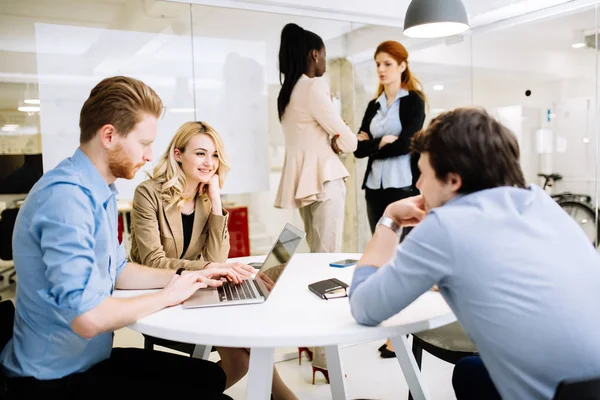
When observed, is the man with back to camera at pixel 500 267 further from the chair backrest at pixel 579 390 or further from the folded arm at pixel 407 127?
the folded arm at pixel 407 127

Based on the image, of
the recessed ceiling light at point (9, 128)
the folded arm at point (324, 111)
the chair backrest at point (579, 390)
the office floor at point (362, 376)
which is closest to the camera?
the chair backrest at point (579, 390)

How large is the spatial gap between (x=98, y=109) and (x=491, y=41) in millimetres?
3592

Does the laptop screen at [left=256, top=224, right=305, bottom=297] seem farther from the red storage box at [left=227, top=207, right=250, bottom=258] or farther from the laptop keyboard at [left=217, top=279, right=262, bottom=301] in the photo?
the red storage box at [left=227, top=207, right=250, bottom=258]

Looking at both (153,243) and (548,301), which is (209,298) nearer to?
(153,243)

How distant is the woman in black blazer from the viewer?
3.24 metres

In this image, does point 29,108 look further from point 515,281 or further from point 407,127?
point 515,281

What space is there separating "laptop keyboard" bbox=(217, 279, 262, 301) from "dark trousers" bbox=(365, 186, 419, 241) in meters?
1.73

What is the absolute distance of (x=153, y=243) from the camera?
201 cm

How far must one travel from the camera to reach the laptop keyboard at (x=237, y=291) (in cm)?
149

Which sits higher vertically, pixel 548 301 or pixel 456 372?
pixel 548 301

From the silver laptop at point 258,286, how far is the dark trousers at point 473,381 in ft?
1.97

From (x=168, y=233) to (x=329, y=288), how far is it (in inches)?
34.1

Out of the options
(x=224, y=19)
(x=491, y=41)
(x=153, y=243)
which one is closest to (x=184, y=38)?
(x=224, y=19)

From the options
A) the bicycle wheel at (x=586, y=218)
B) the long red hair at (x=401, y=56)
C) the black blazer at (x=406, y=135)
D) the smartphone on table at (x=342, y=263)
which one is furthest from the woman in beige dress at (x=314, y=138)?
the bicycle wheel at (x=586, y=218)
